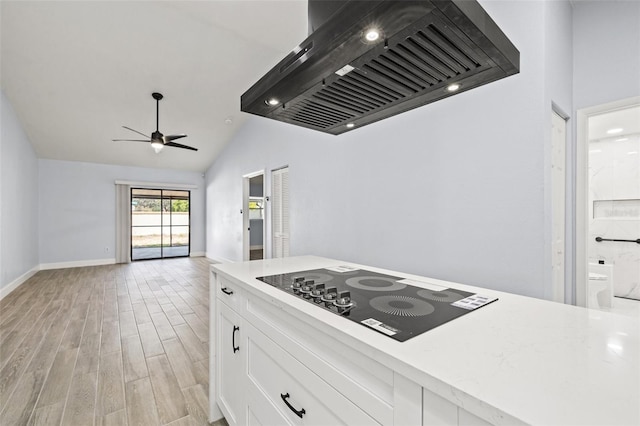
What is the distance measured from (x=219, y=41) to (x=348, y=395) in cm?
390

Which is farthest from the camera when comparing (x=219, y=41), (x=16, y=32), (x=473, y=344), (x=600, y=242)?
(x=600, y=242)

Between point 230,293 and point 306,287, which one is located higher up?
point 306,287

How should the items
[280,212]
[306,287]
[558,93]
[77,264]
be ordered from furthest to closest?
[77,264], [280,212], [558,93], [306,287]

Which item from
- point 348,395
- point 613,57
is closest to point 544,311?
point 348,395

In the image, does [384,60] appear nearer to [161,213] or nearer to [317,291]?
[317,291]

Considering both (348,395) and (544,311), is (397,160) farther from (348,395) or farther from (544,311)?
(348,395)

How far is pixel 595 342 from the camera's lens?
2.30 feet

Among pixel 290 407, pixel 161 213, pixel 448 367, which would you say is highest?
pixel 161 213

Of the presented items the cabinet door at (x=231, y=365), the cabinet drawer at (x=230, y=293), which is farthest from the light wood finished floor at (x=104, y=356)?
the cabinet drawer at (x=230, y=293)

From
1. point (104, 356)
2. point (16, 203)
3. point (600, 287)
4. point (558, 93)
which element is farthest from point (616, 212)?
point (16, 203)

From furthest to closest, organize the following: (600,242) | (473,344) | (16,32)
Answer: (600,242) → (16,32) → (473,344)

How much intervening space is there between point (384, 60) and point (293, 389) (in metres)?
1.13

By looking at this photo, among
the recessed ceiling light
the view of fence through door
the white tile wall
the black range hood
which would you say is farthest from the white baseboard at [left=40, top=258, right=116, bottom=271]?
the white tile wall

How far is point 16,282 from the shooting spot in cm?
458
